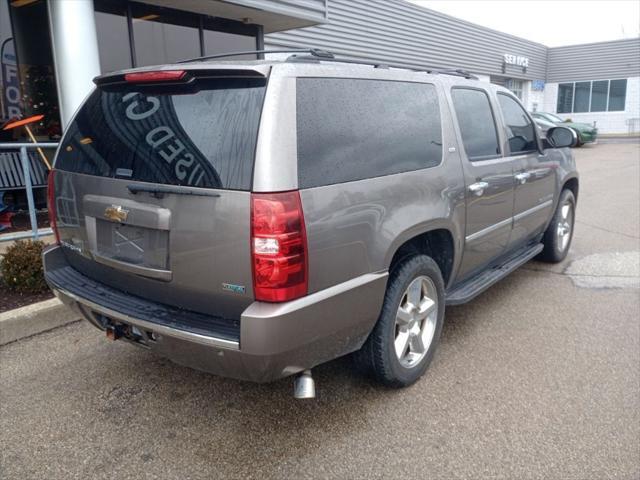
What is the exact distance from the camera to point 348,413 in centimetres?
298

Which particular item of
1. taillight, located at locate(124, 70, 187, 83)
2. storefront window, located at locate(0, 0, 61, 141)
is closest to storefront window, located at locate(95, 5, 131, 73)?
storefront window, located at locate(0, 0, 61, 141)

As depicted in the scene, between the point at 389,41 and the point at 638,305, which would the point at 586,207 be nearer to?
the point at 638,305

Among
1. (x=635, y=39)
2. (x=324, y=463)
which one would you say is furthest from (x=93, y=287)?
(x=635, y=39)

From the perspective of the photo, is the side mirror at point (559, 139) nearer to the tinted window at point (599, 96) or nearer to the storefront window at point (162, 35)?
the storefront window at point (162, 35)

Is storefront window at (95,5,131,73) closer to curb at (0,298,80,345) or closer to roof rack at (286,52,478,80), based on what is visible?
curb at (0,298,80,345)

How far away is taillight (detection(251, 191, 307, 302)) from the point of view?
2.23 meters

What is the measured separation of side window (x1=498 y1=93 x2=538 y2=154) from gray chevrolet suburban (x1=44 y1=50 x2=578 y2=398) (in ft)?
3.78

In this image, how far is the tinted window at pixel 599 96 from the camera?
30.3m

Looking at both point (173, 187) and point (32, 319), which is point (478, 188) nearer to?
point (173, 187)

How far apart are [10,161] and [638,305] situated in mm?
7570

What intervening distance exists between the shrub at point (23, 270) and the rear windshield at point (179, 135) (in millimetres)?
2006

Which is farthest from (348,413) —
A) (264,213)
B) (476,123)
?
(476,123)

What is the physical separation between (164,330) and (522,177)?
3.25 meters

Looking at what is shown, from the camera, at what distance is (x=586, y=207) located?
9273mm
